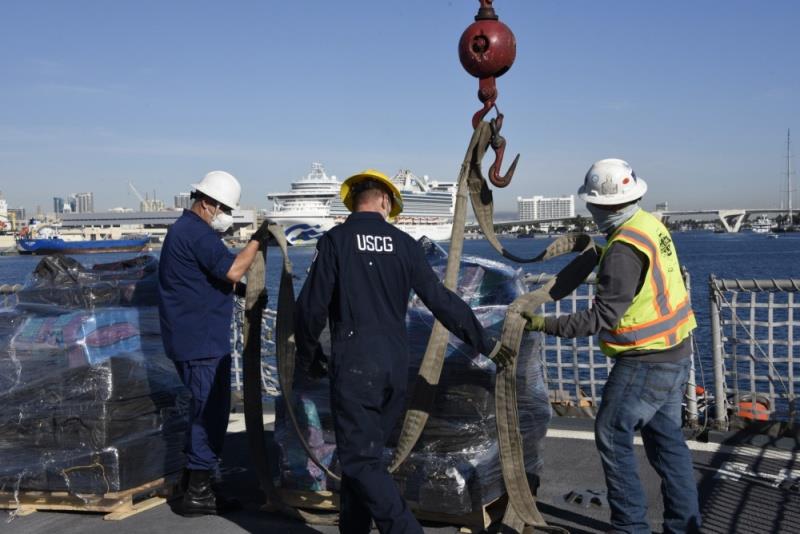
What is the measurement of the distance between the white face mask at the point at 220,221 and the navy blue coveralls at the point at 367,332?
1318mm

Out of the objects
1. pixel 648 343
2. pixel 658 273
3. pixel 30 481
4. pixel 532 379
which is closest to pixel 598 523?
pixel 532 379

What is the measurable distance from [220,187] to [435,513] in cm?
212

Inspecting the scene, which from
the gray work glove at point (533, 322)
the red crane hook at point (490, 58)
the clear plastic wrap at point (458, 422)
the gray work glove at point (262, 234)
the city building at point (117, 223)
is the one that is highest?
the city building at point (117, 223)

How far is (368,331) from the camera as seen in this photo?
3.36m

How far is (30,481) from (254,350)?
4.88ft

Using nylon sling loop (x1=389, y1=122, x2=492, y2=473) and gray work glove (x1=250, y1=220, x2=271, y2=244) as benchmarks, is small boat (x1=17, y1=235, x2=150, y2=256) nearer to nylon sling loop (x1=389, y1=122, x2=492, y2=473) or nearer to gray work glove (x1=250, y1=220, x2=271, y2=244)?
gray work glove (x1=250, y1=220, x2=271, y2=244)

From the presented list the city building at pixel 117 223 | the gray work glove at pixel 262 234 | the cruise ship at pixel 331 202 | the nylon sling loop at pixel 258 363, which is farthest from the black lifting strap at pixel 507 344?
the city building at pixel 117 223

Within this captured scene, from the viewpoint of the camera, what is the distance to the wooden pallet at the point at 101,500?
14.7 ft

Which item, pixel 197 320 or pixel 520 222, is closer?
pixel 197 320

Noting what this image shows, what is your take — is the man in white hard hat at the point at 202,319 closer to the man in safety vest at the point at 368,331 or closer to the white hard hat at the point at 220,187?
the white hard hat at the point at 220,187

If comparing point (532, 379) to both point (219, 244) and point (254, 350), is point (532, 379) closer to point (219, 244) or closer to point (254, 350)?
point (254, 350)

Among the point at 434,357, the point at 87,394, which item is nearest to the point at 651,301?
the point at 434,357

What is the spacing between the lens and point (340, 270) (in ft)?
11.1

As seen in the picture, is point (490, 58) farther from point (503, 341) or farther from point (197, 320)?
point (197, 320)
